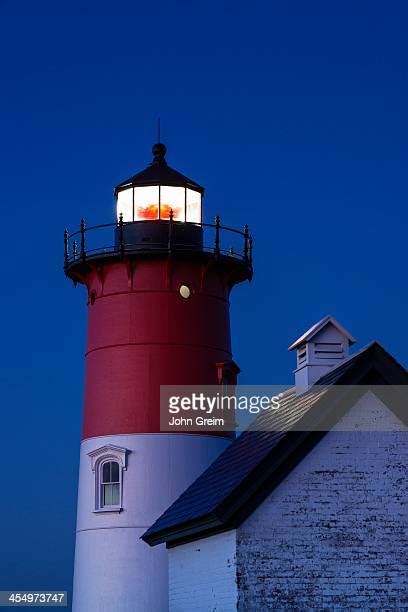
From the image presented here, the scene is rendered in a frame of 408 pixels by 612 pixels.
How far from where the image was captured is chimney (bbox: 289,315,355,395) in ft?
Answer: 75.4

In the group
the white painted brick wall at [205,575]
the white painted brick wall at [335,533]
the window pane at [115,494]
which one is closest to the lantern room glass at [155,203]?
the window pane at [115,494]

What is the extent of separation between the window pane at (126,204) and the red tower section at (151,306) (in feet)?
0.08

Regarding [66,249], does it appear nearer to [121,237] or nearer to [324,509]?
[121,237]

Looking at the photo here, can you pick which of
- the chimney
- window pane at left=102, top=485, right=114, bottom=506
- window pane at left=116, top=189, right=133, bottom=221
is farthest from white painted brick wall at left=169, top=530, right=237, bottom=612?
window pane at left=116, top=189, right=133, bottom=221

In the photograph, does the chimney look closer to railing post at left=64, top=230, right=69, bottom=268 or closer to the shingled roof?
the shingled roof

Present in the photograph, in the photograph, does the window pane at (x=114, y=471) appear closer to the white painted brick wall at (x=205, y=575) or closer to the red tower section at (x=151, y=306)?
the red tower section at (x=151, y=306)

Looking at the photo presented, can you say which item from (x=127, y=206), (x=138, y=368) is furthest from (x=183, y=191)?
(x=138, y=368)

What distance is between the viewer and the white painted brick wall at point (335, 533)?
19.1 metres

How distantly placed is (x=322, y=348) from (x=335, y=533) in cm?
463

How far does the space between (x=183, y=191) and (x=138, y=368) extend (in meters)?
4.51

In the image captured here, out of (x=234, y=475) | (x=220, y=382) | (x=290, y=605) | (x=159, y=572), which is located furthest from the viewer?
(x=220, y=382)

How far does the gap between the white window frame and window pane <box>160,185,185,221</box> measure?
18.9ft

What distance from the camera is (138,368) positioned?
3102 cm

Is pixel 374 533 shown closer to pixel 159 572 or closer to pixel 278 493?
pixel 278 493
